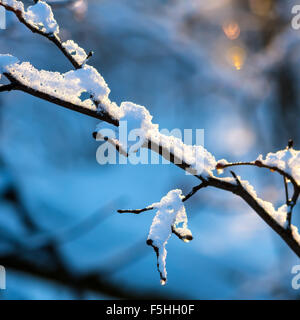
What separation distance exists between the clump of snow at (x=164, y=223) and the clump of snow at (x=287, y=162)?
0.30 m

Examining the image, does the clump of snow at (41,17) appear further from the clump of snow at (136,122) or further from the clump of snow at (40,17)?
the clump of snow at (136,122)

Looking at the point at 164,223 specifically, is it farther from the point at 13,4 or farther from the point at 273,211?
the point at 13,4

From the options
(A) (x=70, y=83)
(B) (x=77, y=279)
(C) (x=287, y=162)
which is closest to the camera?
(C) (x=287, y=162)

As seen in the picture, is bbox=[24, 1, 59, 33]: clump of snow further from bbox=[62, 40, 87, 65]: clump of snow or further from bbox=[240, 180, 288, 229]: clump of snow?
bbox=[240, 180, 288, 229]: clump of snow

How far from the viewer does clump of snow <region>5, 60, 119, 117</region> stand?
0.88 meters

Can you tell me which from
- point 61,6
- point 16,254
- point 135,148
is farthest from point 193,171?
point 61,6

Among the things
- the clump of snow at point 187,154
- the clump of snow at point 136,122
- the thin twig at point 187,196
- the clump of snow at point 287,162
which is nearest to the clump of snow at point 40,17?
the clump of snow at point 136,122

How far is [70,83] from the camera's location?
2.97 feet

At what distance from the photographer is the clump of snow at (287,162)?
788 mm

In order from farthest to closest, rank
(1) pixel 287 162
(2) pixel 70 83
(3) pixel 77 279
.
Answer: (3) pixel 77 279
(2) pixel 70 83
(1) pixel 287 162

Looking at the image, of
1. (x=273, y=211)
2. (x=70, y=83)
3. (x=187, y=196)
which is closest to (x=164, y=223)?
(x=187, y=196)

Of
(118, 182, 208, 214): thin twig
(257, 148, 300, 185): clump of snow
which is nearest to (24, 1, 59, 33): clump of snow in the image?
(118, 182, 208, 214): thin twig

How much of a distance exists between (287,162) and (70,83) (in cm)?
Answer: 75

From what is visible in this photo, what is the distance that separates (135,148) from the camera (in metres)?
0.81
